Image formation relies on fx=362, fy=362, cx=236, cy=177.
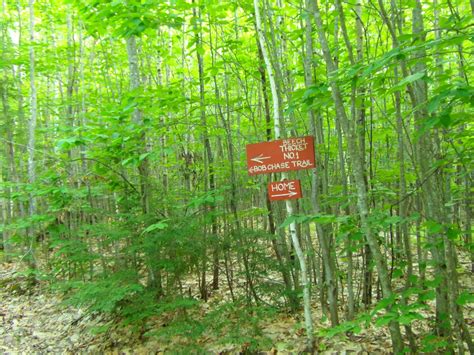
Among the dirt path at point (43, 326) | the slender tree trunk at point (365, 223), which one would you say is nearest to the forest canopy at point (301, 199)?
the slender tree trunk at point (365, 223)

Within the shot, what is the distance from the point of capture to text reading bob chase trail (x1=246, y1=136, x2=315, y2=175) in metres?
3.12

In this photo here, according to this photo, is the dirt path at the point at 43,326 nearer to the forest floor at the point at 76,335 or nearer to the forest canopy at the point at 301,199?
the forest floor at the point at 76,335

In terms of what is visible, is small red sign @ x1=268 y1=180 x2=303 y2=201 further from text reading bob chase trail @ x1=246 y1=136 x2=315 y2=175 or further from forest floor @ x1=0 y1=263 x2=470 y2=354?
forest floor @ x1=0 y1=263 x2=470 y2=354

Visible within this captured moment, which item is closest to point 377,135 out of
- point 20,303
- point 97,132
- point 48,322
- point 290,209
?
point 290,209

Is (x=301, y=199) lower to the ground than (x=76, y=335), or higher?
higher

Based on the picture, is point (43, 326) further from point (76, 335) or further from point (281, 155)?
point (281, 155)

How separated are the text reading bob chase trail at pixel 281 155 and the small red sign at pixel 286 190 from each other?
4.6 inches

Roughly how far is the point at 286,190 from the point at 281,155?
0.31 m

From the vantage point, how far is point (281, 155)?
10.5 feet

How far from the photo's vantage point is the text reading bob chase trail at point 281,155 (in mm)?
3121

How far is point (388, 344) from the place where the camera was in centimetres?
361

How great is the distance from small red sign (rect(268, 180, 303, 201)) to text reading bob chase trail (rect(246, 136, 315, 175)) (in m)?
0.12

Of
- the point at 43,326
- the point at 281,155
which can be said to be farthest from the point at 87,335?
the point at 281,155

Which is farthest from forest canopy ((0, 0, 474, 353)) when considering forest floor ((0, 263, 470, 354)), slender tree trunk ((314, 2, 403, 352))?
forest floor ((0, 263, 470, 354))
